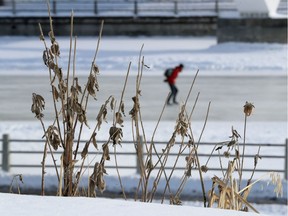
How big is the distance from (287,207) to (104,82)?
13458 millimetres

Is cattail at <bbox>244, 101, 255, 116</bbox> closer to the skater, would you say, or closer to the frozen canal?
the frozen canal

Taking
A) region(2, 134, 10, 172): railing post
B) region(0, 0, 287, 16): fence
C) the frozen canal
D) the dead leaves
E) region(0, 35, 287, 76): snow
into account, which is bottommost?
region(2, 134, 10, 172): railing post

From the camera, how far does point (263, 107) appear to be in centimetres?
2025

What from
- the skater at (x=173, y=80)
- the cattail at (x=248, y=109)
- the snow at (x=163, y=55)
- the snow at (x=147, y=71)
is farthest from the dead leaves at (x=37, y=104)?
the snow at (x=163, y=55)

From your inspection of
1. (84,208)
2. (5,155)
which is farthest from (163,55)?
(84,208)

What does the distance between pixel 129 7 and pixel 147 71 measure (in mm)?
Answer: 14374

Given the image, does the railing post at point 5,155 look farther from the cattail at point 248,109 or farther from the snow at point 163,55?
the snow at point 163,55

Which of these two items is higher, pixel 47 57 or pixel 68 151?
pixel 47 57

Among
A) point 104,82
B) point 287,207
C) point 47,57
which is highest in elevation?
point 104,82

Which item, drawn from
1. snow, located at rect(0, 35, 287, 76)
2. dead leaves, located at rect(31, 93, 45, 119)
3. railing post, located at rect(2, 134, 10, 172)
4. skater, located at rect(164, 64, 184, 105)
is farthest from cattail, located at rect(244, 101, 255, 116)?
snow, located at rect(0, 35, 287, 76)

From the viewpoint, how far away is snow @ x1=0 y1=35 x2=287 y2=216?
3.34m

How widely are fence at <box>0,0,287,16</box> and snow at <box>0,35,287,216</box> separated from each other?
201 cm

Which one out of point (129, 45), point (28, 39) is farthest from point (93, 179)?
point (28, 39)

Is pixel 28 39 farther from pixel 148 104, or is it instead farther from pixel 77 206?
pixel 77 206
